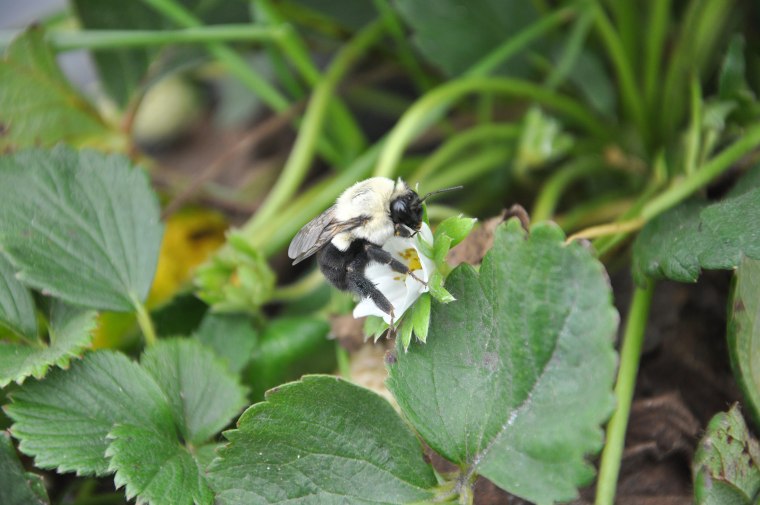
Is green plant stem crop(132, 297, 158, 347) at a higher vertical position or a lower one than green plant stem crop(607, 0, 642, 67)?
higher

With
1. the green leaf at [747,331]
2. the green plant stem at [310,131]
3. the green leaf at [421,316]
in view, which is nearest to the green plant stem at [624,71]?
the green plant stem at [310,131]


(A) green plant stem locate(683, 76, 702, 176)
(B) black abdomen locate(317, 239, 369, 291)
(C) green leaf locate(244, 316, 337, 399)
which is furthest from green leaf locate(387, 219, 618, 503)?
(A) green plant stem locate(683, 76, 702, 176)

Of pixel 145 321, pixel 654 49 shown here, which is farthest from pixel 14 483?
pixel 654 49

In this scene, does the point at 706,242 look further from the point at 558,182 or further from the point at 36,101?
the point at 36,101

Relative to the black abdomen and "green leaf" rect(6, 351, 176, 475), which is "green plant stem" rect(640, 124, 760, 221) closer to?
Answer: the black abdomen

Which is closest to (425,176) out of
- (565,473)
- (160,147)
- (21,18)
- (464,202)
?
(464,202)

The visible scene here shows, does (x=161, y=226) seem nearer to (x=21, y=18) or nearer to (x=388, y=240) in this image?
(x=388, y=240)

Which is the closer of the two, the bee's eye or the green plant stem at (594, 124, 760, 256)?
the bee's eye
